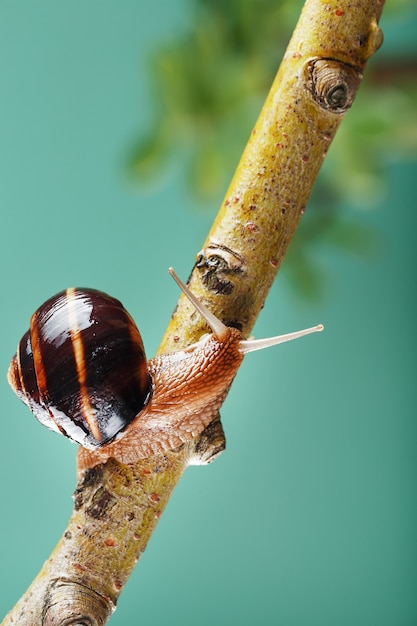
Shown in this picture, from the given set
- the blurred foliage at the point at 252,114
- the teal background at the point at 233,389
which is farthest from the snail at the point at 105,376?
the teal background at the point at 233,389

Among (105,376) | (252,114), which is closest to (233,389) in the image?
(252,114)

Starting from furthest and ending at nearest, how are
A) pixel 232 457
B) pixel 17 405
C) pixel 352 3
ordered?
pixel 232 457
pixel 17 405
pixel 352 3

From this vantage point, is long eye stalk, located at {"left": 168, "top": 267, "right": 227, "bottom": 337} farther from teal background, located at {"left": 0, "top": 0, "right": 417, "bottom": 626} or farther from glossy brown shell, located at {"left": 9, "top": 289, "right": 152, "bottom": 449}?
teal background, located at {"left": 0, "top": 0, "right": 417, "bottom": 626}

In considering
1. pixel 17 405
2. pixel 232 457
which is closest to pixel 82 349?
pixel 17 405

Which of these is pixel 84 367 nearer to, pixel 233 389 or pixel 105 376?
pixel 105 376

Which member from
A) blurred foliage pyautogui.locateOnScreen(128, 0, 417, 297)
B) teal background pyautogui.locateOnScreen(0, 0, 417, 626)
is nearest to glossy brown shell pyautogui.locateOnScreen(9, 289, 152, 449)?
blurred foliage pyautogui.locateOnScreen(128, 0, 417, 297)

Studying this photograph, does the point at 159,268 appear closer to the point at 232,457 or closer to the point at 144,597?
the point at 232,457

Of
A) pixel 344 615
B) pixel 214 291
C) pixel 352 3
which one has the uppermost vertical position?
pixel 344 615

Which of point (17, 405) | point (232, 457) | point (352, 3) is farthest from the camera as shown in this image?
point (232, 457)
